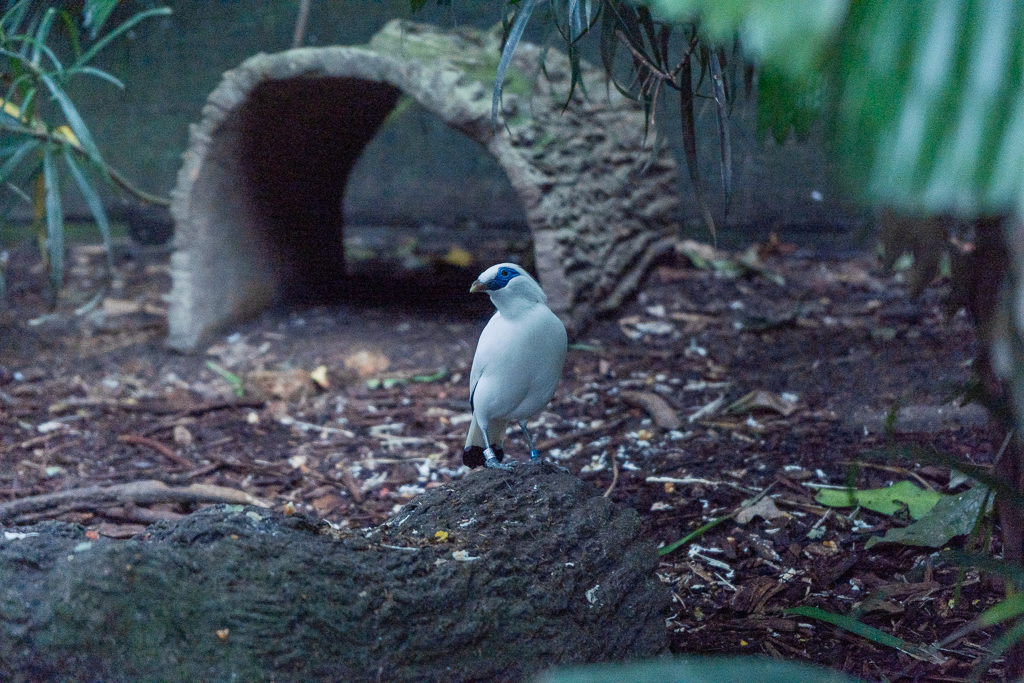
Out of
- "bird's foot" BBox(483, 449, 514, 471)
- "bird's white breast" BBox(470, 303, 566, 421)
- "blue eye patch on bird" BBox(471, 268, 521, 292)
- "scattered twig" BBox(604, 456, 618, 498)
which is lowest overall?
"scattered twig" BBox(604, 456, 618, 498)

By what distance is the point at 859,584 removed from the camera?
230 centimetres

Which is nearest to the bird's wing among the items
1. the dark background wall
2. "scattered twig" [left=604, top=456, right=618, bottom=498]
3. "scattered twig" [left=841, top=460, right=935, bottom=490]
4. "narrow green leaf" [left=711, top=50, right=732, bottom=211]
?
"narrow green leaf" [left=711, top=50, right=732, bottom=211]

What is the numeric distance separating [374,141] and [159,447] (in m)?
3.53

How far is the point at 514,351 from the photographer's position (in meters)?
2.19

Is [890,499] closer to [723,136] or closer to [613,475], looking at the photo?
[613,475]

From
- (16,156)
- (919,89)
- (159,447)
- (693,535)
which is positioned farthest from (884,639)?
(16,156)

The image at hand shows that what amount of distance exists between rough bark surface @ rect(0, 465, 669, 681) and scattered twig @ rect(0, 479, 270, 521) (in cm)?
101

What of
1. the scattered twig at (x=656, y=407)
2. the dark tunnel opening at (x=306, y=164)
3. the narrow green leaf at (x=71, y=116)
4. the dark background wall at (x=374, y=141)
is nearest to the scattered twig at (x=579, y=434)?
the scattered twig at (x=656, y=407)

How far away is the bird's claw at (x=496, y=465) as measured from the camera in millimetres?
2098

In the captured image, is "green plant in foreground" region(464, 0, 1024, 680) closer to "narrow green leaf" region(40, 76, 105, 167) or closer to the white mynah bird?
the white mynah bird

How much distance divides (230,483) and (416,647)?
1713 mm

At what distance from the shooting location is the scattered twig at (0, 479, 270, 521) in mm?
2662

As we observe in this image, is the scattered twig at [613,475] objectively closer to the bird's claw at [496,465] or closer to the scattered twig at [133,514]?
the bird's claw at [496,465]

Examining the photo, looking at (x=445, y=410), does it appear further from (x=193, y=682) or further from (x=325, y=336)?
(x=193, y=682)
